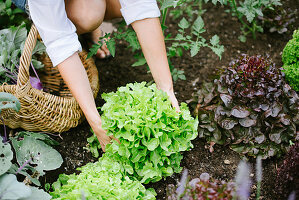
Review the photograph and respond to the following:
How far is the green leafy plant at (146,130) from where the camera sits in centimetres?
178

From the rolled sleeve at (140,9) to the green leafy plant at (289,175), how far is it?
3.85 feet

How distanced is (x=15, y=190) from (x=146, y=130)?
71 cm

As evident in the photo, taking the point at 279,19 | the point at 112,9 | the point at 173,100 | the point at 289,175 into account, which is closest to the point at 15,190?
the point at 173,100

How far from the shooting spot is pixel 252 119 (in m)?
2.12

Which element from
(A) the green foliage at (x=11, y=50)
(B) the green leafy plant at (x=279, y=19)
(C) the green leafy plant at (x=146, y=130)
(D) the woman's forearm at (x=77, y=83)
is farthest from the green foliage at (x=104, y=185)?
(B) the green leafy plant at (x=279, y=19)

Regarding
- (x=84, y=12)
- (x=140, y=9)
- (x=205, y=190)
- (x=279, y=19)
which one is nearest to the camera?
(x=205, y=190)

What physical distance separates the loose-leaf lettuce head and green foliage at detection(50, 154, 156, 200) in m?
0.08

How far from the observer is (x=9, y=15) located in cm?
281

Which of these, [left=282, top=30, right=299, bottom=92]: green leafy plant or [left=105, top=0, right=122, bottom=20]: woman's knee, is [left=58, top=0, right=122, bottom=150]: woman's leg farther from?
[left=282, top=30, right=299, bottom=92]: green leafy plant

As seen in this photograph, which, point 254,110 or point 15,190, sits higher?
point 15,190

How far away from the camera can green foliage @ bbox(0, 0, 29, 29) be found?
273 cm

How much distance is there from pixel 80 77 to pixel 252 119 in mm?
1142

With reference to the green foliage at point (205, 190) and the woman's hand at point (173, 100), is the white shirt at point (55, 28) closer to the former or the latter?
the woman's hand at point (173, 100)

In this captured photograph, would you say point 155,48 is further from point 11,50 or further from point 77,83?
point 11,50
